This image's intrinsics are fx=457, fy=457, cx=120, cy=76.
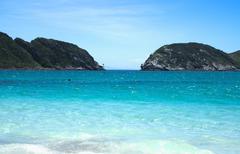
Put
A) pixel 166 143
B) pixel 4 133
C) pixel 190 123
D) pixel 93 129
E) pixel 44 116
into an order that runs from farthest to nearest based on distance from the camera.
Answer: pixel 44 116 → pixel 190 123 → pixel 93 129 → pixel 4 133 → pixel 166 143

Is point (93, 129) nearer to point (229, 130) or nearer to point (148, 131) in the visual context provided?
point (148, 131)

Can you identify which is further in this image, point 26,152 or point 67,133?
point 67,133

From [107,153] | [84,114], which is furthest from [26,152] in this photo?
[84,114]

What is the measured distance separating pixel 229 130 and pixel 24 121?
34.9 feet

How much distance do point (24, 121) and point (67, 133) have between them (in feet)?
15.8

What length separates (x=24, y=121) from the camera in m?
24.3

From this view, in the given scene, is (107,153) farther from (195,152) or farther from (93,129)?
(93,129)

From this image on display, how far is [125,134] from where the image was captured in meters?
20.3

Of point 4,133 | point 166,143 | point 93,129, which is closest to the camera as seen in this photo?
point 166,143

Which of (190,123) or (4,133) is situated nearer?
(4,133)

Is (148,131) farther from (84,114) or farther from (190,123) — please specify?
(84,114)

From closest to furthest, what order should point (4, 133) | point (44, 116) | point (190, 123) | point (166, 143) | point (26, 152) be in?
point (26, 152)
point (166, 143)
point (4, 133)
point (190, 123)
point (44, 116)

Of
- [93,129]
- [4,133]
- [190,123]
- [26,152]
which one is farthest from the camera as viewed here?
[190,123]

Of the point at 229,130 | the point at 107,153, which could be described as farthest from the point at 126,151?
the point at 229,130
